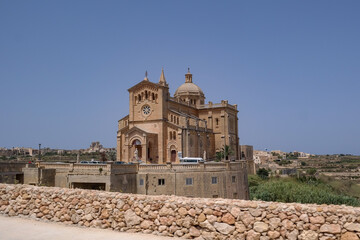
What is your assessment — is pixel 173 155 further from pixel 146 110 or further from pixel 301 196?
pixel 301 196

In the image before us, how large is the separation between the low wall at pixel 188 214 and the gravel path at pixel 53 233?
0.31 metres

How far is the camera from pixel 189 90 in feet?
232

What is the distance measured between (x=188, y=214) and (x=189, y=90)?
Result: 61202 mm

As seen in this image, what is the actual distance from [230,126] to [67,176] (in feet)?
125

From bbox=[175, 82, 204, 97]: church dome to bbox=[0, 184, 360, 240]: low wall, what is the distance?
58018mm

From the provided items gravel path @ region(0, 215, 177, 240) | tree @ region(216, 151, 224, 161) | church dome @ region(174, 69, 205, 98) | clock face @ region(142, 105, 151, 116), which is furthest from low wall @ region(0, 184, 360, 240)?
church dome @ region(174, 69, 205, 98)

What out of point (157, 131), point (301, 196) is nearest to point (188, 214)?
point (301, 196)

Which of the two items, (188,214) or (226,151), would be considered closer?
(188,214)

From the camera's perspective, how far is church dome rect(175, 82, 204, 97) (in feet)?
231

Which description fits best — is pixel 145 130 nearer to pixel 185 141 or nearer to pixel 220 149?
pixel 185 141

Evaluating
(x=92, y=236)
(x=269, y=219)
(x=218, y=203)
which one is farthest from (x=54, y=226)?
(x=269, y=219)

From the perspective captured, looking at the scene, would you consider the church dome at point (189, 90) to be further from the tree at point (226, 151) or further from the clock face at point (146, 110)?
the clock face at point (146, 110)

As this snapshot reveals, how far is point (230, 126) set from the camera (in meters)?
66.0

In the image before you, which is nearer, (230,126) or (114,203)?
(114,203)
